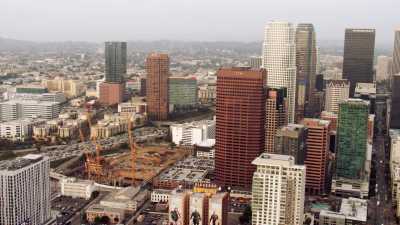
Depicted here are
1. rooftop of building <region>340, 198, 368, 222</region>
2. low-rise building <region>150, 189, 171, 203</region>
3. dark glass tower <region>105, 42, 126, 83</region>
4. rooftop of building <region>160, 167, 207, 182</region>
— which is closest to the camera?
rooftop of building <region>340, 198, 368, 222</region>

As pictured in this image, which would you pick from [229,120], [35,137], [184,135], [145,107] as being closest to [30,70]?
[145,107]

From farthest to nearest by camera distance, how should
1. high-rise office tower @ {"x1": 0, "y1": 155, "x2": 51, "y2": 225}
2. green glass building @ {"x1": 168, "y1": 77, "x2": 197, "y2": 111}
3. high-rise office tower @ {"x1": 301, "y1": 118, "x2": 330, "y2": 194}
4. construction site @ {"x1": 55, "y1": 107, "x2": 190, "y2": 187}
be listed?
green glass building @ {"x1": 168, "y1": 77, "x2": 197, "y2": 111} → construction site @ {"x1": 55, "y1": 107, "x2": 190, "y2": 187} → high-rise office tower @ {"x1": 301, "y1": 118, "x2": 330, "y2": 194} → high-rise office tower @ {"x1": 0, "y1": 155, "x2": 51, "y2": 225}

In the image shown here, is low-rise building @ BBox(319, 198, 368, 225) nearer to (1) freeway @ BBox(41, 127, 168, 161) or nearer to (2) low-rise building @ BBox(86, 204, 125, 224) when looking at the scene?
(2) low-rise building @ BBox(86, 204, 125, 224)

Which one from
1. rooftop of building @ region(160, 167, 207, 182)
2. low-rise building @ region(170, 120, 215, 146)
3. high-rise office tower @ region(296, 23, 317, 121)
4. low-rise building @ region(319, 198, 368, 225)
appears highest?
high-rise office tower @ region(296, 23, 317, 121)

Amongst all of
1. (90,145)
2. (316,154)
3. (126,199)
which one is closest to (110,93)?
(90,145)

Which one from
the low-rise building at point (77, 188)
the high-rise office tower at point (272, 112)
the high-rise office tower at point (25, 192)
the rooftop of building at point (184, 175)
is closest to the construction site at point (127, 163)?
the rooftop of building at point (184, 175)

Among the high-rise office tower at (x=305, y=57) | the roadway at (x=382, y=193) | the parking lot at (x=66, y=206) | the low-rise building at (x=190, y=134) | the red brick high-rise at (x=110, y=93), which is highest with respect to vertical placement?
the high-rise office tower at (x=305, y=57)

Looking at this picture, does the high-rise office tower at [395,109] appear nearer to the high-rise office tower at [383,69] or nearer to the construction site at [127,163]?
the construction site at [127,163]

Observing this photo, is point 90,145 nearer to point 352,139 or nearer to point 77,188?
point 77,188

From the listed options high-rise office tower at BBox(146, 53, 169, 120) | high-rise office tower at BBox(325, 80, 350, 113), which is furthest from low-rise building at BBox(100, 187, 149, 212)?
high-rise office tower at BBox(325, 80, 350, 113)
